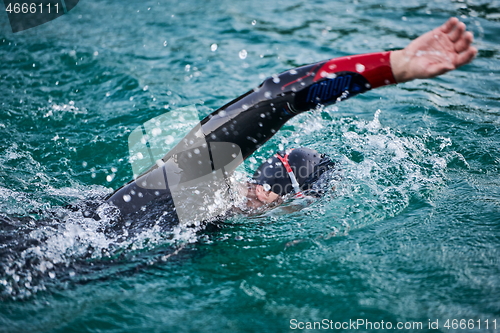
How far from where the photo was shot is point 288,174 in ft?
12.4

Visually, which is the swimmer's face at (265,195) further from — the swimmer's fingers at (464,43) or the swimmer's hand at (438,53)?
the swimmer's fingers at (464,43)

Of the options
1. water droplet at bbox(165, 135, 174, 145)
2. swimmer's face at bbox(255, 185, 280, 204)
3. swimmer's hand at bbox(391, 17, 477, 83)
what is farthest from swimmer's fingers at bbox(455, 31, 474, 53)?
water droplet at bbox(165, 135, 174, 145)

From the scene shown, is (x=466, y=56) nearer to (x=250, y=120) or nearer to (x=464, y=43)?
(x=464, y=43)

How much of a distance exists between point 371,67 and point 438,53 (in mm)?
418

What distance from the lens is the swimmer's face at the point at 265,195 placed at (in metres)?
3.81

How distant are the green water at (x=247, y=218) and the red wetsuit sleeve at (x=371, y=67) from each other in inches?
53.0

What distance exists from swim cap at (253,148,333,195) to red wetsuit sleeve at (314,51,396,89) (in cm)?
105

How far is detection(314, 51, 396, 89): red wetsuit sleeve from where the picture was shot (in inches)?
112

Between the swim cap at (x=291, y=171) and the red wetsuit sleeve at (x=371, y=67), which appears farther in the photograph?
the swim cap at (x=291, y=171)

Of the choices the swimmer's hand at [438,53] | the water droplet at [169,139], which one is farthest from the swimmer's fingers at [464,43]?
the water droplet at [169,139]

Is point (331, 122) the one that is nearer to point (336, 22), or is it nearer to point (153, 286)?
point (153, 286)

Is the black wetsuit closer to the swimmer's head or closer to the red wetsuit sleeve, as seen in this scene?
the red wetsuit sleeve

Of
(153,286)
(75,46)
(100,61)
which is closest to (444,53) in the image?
(153,286)

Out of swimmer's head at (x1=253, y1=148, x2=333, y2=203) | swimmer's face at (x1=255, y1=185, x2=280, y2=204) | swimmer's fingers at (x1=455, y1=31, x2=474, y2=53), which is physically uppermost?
swimmer's fingers at (x1=455, y1=31, x2=474, y2=53)
